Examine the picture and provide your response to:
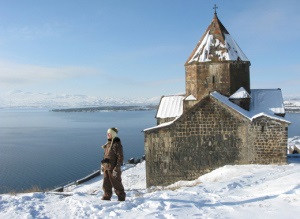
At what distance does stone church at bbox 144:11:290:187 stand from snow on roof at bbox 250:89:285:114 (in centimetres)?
4

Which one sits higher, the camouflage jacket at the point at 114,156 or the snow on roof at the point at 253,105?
the snow on roof at the point at 253,105

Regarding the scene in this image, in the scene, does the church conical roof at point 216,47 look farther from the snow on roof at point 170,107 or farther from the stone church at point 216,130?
the snow on roof at point 170,107

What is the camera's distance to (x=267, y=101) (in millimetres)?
12641

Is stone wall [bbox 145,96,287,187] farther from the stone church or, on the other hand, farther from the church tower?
the church tower

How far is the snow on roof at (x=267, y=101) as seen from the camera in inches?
480

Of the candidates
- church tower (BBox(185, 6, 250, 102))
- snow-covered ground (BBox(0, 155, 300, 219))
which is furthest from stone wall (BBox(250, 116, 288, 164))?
snow-covered ground (BBox(0, 155, 300, 219))

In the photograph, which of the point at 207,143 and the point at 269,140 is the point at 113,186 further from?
the point at 269,140

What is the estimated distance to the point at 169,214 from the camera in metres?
4.48

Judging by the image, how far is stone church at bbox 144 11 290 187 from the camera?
10.7 meters

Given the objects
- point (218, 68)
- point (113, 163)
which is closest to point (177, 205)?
point (113, 163)

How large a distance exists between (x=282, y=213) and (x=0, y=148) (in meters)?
34.0

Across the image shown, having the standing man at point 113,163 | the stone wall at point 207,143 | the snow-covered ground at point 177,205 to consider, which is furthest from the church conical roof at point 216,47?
the standing man at point 113,163

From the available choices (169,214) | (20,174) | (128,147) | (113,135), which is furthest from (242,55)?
(128,147)

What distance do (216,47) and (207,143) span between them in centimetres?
385
